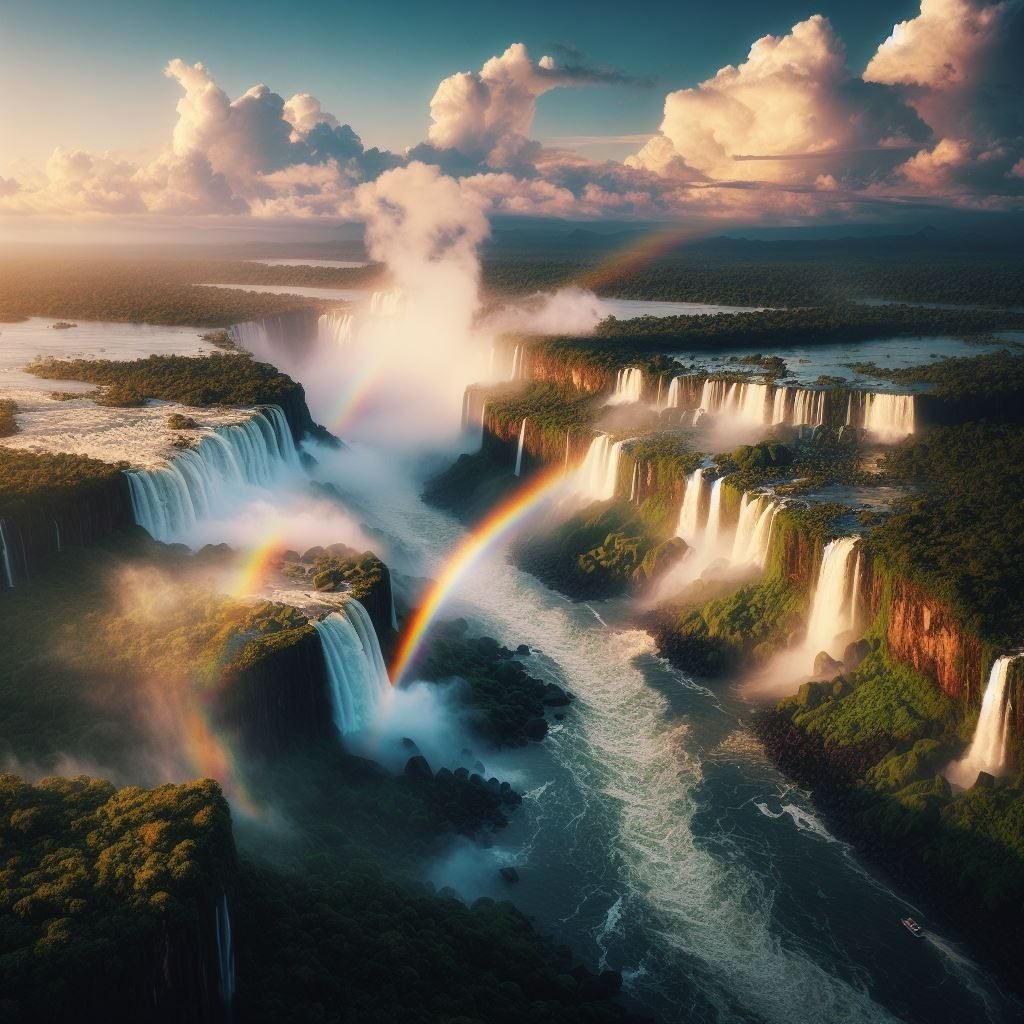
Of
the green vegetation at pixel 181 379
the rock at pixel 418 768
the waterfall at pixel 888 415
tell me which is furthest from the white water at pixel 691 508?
the green vegetation at pixel 181 379

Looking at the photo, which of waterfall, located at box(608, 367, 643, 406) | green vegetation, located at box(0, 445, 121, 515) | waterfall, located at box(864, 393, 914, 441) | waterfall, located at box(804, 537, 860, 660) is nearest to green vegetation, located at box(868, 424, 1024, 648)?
waterfall, located at box(804, 537, 860, 660)

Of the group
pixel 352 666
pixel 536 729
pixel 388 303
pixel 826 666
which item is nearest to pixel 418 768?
pixel 352 666

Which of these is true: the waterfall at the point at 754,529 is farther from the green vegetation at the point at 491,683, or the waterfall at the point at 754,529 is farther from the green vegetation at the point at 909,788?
the green vegetation at the point at 491,683

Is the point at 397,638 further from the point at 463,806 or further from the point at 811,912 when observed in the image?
the point at 811,912

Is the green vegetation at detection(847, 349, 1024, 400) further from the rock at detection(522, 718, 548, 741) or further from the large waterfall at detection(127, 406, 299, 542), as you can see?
the large waterfall at detection(127, 406, 299, 542)

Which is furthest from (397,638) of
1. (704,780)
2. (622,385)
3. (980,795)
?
(622,385)
